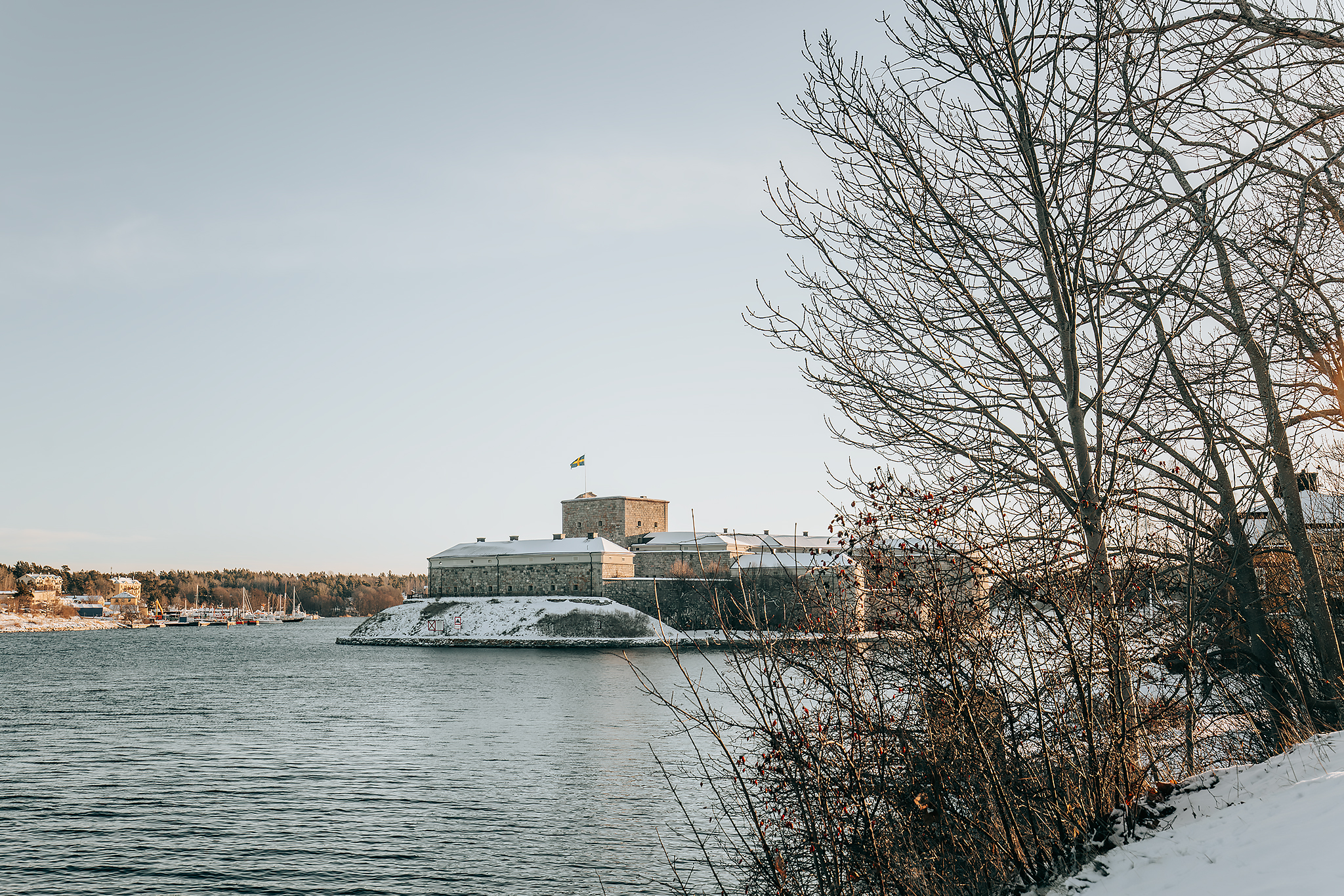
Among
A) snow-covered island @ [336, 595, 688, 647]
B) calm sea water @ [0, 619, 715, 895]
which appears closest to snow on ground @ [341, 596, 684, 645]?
snow-covered island @ [336, 595, 688, 647]

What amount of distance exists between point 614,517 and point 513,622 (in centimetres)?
1460

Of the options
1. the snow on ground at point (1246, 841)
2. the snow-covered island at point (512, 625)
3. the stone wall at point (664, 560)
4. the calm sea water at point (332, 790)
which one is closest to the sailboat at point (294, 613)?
the snow-covered island at point (512, 625)

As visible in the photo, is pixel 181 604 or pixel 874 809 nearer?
pixel 874 809

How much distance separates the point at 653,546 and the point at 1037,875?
71.9 m

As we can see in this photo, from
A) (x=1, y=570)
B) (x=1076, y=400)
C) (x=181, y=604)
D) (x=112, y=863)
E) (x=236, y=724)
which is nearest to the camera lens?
(x=1076, y=400)

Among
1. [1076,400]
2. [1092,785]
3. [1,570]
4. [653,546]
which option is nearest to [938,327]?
[1076,400]

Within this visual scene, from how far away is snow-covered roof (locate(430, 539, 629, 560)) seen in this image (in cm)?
7375

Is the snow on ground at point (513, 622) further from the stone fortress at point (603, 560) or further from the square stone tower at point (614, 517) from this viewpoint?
the square stone tower at point (614, 517)

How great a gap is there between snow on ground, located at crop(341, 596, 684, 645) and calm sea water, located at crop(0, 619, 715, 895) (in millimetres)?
29631

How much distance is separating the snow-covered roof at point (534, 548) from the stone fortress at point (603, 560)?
8 cm

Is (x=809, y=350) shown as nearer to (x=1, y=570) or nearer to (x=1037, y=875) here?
(x=1037, y=875)

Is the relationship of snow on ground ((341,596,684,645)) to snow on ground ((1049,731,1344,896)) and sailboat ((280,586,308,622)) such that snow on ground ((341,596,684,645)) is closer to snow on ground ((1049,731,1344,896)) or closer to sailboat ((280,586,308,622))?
snow on ground ((1049,731,1344,896))

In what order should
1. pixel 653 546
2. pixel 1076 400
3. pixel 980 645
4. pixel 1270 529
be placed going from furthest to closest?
pixel 653 546 < pixel 1270 529 < pixel 1076 400 < pixel 980 645

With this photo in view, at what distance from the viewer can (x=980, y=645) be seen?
4.37 meters
